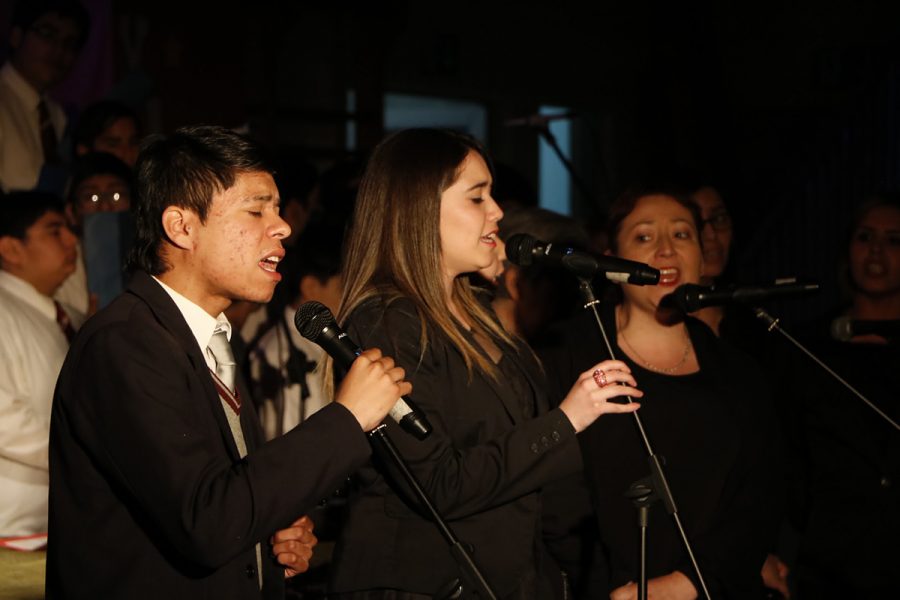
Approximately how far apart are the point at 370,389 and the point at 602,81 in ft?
26.6

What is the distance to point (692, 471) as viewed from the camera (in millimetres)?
2979

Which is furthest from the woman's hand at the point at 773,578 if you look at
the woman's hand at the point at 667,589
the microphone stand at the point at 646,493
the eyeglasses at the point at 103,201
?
the eyeglasses at the point at 103,201

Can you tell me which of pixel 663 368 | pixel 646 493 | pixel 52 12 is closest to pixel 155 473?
pixel 646 493

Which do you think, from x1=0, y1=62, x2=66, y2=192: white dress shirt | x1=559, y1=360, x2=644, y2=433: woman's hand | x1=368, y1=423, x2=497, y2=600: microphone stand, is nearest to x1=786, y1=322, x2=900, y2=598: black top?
x1=559, y1=360, x2=644, y2=433: woman's hand

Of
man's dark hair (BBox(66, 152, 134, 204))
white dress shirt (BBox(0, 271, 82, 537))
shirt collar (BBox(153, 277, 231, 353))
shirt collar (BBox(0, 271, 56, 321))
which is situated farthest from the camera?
man's dark hair (BBox(66, 152, 134, 204))

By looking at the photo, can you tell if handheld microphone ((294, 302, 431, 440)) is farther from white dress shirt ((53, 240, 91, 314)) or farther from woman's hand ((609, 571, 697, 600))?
white dress shirt ((53, 240, 91, 314))

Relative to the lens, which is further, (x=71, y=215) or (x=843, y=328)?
(x=71, y=215)

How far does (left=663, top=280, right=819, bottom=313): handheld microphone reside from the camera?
262 cm

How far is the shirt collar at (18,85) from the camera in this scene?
5.05 m

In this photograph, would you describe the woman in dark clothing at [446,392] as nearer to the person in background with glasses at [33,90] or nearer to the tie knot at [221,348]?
the tie knot at [221,348]

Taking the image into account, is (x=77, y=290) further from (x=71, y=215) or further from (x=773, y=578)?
(x=773, y=578)

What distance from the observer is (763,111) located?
9.63 m

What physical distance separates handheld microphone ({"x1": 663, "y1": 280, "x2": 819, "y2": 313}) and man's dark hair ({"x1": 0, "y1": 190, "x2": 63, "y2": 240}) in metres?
2.63

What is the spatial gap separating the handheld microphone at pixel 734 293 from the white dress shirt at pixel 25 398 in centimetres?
219
